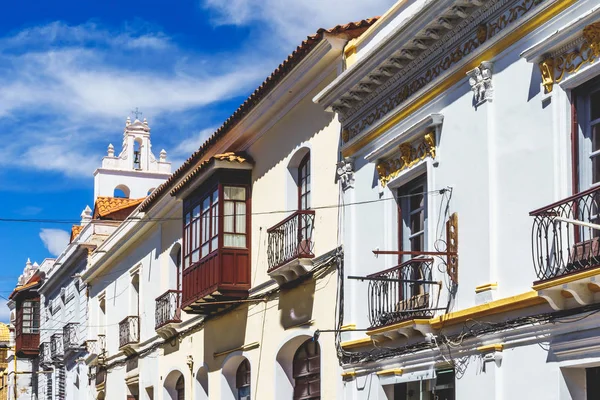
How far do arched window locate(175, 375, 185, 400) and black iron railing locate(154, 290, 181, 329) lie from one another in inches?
51.9

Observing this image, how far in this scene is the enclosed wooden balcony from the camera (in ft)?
32.4

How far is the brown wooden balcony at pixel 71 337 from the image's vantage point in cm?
3266

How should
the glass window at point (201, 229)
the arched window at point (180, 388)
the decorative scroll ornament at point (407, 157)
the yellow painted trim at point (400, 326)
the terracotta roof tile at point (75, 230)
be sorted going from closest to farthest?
1. the yellow painted trim at point (400, 326)
2. the decorative scroll ornament at point (407, 157)
3. the glass window at point (201, 229)
4. the arched window at point (180, 388)
5. the terracotta roof tile at point (75, 230)

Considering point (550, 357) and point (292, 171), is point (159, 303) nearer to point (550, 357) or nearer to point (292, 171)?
point (292, 171)

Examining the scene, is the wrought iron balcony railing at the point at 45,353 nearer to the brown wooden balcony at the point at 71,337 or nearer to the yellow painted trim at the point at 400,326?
the brown wooden balcony at the point at 71,337

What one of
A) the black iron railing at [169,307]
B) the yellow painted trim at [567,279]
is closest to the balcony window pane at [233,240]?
the black iron railing at [169,307]

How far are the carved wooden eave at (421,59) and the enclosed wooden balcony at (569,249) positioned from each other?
1987 millimetres

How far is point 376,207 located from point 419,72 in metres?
2.06

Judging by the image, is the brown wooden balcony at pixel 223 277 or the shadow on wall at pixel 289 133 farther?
the brown wooden balcony at pixel 223 277

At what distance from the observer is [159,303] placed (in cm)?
2419

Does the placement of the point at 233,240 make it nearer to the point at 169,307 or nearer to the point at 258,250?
the point at 258,250

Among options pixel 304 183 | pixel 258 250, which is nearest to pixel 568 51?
pixel 304 183

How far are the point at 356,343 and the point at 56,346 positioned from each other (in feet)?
73.8

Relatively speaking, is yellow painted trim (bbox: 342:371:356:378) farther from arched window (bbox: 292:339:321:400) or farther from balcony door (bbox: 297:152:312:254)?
balcony door (bbox: 297:152:312:254)
